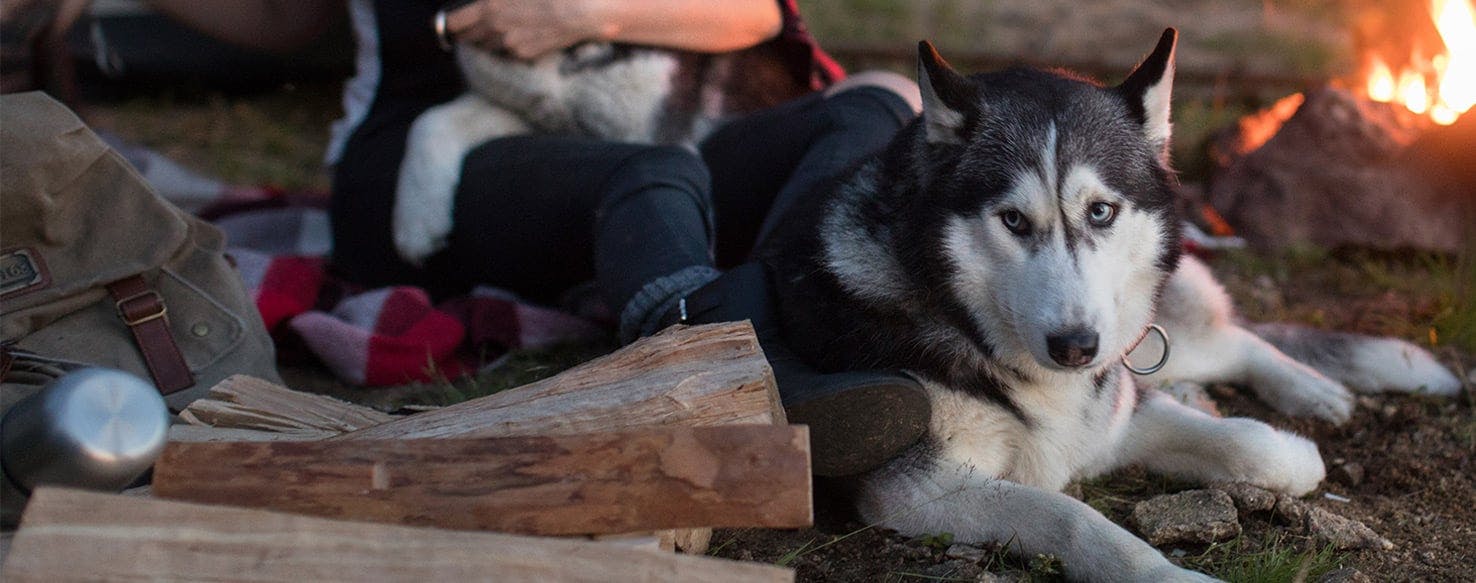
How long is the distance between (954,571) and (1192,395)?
3.87ft

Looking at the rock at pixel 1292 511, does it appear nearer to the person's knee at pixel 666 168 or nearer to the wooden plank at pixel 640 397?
the wooden plank at pixel 640 397

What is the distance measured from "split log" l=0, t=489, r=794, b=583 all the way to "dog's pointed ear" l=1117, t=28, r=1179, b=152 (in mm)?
1176

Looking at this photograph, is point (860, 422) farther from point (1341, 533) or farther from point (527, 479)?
point (1341, 533)

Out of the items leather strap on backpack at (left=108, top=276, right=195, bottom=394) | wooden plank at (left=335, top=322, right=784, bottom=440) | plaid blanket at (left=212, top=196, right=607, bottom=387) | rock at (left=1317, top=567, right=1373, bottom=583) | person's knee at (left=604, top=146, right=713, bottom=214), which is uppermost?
wooden plank at (left=335, top=322, right=784, bottom=440)

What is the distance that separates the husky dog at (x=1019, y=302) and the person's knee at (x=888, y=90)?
84 centimetres

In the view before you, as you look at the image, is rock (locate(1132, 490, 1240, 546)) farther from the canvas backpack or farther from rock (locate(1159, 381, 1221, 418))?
the canvas backpack

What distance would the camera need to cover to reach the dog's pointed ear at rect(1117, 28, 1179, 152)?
2188 millimetres

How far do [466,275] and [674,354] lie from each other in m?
1.68

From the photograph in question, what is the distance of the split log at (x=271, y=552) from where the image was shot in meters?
1.52

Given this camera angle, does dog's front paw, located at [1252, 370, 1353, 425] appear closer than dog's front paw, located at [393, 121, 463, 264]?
Yes

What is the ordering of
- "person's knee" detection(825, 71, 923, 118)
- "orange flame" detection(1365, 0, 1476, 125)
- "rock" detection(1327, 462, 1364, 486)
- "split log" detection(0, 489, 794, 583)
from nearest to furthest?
"split log" detection(0, 489, 794, 583), "rock" detection(1327, 462, 1364, 486), "person's knee" detection(825, 71, 923, 118), "orange flame" detection(1365, 0, 1476, 125)

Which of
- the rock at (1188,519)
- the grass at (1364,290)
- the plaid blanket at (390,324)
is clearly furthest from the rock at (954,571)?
the grass at (1364,290)

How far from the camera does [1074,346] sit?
6.53ft

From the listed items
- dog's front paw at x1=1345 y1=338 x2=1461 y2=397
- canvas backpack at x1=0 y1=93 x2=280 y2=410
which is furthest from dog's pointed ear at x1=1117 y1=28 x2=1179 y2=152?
canvas backpack at x1=0 y1=93 x2=280 y2=410
